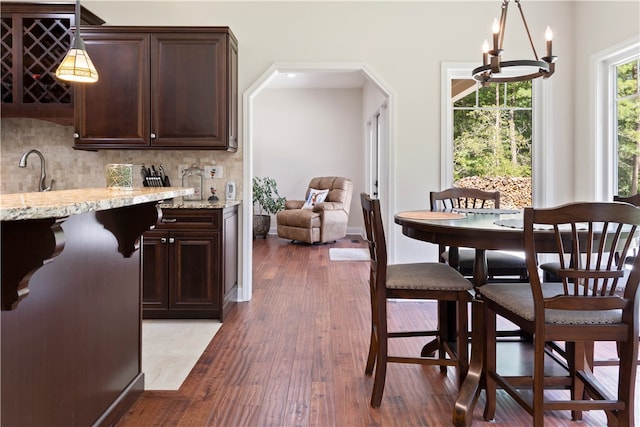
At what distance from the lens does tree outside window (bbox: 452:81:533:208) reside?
407 centimetres

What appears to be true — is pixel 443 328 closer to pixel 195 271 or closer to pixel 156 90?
pixel 195 271

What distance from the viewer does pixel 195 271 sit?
10.8ft

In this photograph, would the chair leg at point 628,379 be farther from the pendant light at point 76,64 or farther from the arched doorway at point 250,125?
the pendant light at point 76,64

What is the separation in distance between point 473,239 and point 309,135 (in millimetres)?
6902

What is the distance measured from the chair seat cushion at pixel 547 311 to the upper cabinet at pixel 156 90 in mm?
2402

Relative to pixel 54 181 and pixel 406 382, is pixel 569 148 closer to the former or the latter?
pixel 406 382

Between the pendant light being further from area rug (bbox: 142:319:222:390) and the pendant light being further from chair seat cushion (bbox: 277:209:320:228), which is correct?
chair seat cushion (bbox: 277:209:320:228)

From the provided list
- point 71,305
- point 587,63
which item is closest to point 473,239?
point 71,305

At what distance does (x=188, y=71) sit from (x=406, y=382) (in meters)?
2.74

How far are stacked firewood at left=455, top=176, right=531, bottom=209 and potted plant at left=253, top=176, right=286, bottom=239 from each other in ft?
14.7

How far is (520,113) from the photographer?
4.05 meters

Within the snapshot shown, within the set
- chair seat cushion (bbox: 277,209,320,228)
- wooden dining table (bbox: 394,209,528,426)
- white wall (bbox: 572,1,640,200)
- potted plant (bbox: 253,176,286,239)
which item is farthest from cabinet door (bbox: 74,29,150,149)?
potted plant (bbox: 253,176,286,239)

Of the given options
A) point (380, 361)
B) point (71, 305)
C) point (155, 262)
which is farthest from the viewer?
point (155, 262)

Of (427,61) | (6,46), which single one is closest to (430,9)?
(427,61)
